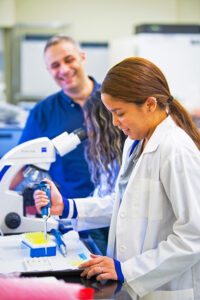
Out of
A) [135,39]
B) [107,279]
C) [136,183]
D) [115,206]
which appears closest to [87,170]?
[115,206]

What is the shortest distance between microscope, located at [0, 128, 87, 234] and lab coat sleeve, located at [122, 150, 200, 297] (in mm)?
527

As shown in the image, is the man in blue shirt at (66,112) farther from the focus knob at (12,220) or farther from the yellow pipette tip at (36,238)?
the yellow pipette tip at (36,238)

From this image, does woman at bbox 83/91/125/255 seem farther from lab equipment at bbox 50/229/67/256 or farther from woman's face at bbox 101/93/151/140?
woman's face at bbox 101/93/151/140

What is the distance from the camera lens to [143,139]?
1672 millimetres

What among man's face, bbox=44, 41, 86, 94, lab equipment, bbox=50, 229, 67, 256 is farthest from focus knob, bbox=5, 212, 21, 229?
man's face, bbox=44, 41, 86, 94

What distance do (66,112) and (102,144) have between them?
0.37 metres

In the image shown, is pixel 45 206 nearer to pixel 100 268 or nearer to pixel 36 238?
pixel 36 238

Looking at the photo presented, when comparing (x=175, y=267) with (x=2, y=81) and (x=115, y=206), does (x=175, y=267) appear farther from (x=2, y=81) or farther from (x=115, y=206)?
(x=2, y=81)

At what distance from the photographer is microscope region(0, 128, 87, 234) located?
5.81 feet

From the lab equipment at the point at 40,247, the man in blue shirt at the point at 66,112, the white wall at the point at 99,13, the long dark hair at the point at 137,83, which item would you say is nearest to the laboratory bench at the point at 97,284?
the lab equipment at the point at 40,247

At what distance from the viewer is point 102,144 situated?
206 cm

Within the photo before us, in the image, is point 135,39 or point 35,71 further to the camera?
point 35,71

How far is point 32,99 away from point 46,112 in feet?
15.1

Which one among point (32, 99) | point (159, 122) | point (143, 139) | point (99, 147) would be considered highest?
point (159, 122)
